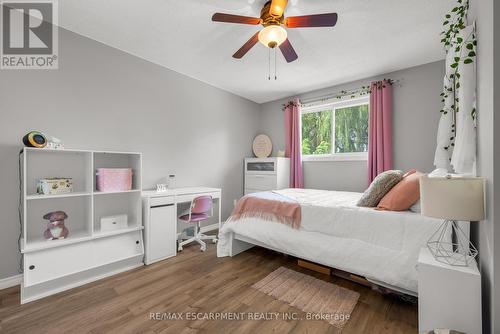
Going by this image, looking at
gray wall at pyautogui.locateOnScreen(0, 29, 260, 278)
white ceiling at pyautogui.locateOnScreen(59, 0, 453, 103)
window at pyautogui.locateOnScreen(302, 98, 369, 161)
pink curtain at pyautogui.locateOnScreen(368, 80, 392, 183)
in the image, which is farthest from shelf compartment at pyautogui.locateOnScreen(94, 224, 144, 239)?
pink curtain at pyautogui.locateOnScreen(368, 80, 392, 183)

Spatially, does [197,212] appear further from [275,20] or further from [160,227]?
[275,20]

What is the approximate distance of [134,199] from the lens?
2.59 metres

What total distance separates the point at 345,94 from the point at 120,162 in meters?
3.64

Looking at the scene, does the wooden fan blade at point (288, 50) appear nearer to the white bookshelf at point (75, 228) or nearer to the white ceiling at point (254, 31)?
the white ceiling at point (254, 31)

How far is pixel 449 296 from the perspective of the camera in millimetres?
1159

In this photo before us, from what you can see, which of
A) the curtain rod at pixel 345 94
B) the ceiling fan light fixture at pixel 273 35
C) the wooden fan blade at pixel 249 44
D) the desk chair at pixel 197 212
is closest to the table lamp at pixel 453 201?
the ceiling fan light fixture at pixel 273 35

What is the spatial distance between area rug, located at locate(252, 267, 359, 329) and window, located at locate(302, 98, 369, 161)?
2.26 m

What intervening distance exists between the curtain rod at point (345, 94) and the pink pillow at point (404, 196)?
205 centimetres

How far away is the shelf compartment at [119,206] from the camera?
248 cm

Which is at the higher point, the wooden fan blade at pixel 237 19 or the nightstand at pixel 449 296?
the wooden fan blade at pixel 237 19

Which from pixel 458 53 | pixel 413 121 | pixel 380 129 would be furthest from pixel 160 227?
pixel 413 121

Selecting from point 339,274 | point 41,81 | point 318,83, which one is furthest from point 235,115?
point 339,274

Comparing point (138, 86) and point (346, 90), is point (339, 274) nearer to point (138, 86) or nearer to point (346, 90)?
point (346, 90)

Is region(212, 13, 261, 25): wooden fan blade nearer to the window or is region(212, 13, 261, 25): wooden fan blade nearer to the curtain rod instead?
the curtain rod
